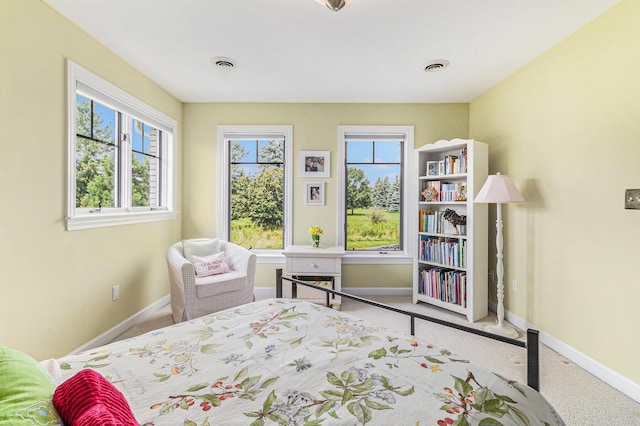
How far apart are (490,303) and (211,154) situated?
3822 millimetres

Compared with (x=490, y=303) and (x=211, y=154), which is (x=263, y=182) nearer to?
(x=211, y=154)

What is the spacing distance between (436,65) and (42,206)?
131 inches

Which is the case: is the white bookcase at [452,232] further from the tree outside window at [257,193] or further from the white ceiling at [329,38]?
the tree outside window at [257,193]

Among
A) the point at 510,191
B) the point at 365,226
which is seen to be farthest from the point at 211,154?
the point at 510,191

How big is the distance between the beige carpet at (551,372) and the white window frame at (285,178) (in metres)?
1.25

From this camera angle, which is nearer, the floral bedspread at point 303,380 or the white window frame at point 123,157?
the floral bedspread at point 303,380

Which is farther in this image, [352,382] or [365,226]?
[365,226]

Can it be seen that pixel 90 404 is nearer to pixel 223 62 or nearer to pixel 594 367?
pixel 223 62

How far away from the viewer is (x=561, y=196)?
242cm

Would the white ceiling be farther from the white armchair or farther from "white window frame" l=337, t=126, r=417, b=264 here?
the white armchair

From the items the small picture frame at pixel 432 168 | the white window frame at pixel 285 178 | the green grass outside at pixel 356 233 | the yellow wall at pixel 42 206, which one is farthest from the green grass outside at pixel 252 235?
the small picture frame at pixel 432 168

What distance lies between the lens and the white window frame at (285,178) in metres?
3.82

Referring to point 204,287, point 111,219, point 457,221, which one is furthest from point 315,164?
point 111,219

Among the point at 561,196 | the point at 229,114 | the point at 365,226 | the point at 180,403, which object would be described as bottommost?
the point at 180,403
